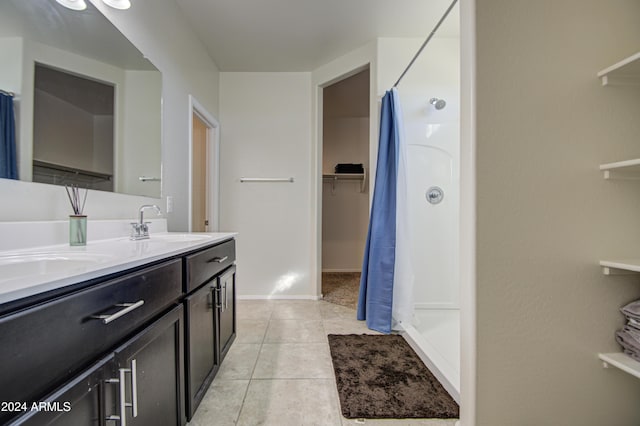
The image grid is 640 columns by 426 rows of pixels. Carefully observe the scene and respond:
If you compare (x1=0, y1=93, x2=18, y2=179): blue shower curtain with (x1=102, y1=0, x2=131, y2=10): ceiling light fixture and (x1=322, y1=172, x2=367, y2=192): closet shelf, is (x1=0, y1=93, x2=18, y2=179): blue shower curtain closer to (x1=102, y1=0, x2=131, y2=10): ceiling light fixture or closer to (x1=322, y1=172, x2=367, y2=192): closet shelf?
(x1=102, y1=0, x2=131, y2=10): ceiling light fixture

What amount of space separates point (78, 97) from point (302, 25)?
178 cm

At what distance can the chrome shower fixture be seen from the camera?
7.91 feet

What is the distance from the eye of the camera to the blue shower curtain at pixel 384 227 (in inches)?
85.8

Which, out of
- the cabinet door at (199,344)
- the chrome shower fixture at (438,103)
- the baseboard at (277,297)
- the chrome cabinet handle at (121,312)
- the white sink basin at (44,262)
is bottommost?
the baseboard at (277,297)

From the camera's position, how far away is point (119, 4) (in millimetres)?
1349

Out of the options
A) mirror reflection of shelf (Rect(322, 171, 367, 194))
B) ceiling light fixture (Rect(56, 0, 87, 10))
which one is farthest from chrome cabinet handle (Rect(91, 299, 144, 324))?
mirror reflection of shelf (Rect(322, 171, 367, 194))

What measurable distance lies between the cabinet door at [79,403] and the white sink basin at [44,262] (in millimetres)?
244

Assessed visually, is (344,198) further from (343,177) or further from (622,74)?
(622,74)

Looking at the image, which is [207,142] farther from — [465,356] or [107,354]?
[465,356]

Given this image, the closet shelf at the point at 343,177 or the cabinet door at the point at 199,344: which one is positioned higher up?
the closet shelf at the point at 343,177

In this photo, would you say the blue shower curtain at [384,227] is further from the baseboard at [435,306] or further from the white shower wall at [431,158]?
the baseboard at [435,306]

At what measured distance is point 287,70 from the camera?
2.99 metres

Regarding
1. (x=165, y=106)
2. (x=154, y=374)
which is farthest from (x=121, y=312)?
(x=165, y=106)

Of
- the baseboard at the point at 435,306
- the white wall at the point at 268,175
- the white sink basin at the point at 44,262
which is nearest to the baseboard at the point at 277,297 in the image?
the white wall at the point at 268,175
